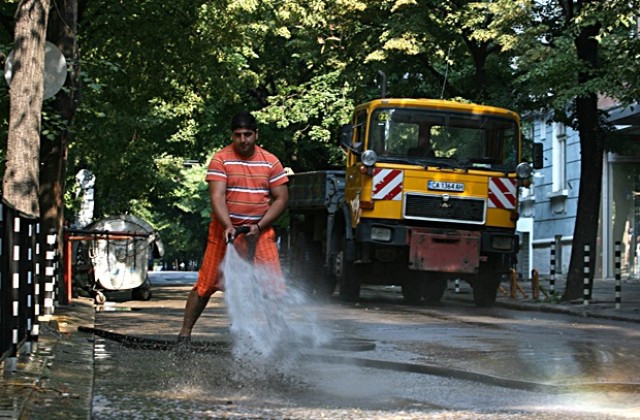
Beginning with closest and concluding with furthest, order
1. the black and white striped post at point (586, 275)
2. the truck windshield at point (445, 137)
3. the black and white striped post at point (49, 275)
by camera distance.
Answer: the black and white striped post at point (49, 275) < the truck windshield at point (445, 137) < the black and white striped post at point (586, 275)

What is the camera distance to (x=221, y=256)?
9.51 meters

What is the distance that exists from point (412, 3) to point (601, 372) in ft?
62.5

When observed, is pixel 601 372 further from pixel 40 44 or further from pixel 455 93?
pixel 455 93

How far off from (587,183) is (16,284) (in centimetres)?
1618

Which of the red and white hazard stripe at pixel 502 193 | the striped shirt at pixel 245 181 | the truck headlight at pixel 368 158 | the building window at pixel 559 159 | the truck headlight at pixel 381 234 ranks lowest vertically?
the truck headlight at pixel 381 234

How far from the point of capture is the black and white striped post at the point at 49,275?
48.4 ft

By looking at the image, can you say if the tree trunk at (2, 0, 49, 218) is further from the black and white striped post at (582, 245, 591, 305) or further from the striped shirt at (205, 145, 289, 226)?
the black and white striped post at (582, 245, 591, 305)

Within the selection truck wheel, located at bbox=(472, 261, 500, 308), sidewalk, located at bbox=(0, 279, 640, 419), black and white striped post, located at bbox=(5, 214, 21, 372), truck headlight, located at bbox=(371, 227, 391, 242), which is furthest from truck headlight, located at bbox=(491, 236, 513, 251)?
black and white striped post, located at bbox=(5, 214, 21, 372)

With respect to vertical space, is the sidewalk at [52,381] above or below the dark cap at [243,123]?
below

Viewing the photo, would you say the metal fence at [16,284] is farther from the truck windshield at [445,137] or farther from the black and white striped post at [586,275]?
the black and white striped post at [586,275]

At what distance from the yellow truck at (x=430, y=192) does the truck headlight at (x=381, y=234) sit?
2cm

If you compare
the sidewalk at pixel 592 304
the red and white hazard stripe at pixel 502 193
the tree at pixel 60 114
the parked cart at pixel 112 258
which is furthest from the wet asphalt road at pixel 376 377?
the parked cart at pixel 112 258

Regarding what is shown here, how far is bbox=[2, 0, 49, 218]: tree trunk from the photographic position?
1244 cm

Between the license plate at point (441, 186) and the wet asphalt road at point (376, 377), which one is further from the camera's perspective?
the license plate at point (441, 186)
